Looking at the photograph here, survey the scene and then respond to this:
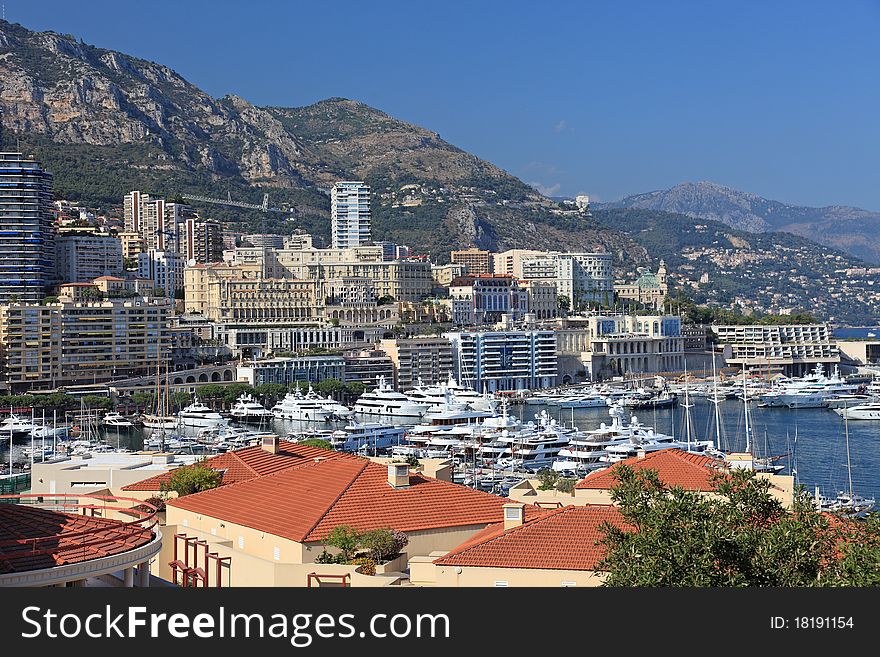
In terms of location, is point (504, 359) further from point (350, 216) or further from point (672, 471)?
point (672, 471)

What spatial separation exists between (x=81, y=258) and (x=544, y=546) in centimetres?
7492

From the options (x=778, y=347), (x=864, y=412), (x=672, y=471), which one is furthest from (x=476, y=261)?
(x=672, y=471)

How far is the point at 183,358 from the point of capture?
2963 inches

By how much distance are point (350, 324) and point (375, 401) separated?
66.6ft

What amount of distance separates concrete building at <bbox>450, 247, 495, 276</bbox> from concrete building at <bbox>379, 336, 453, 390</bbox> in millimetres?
36234

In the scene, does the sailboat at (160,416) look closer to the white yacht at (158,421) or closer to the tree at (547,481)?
the white yacht at (158,421)

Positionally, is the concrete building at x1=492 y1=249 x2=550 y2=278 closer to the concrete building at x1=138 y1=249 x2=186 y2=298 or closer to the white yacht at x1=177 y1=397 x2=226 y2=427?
the concrete building at x1=138 y1=249 x2=186 y2=298

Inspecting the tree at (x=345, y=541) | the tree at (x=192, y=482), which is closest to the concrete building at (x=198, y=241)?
the tree at (x=192, y=482)

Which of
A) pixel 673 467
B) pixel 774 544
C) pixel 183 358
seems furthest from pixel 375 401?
pixel 774 544

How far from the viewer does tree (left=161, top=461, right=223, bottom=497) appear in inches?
714

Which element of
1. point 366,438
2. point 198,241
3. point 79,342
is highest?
point 198,241

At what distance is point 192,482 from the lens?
717 inches

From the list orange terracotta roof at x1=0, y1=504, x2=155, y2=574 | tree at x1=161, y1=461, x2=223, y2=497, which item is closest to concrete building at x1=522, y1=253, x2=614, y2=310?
tree at x1=161, y1=461, x2=223, y2=497
